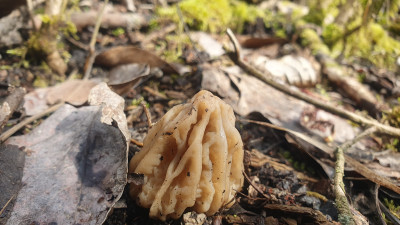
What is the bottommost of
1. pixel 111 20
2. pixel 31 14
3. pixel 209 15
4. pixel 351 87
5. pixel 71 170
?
pixel 351 87

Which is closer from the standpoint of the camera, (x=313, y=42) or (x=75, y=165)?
(x=75, y=165)

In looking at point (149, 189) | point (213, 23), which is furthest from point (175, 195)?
point (213, 23)

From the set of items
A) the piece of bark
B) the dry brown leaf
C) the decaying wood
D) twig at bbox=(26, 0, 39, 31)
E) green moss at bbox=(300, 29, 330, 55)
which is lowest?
the decaying wood

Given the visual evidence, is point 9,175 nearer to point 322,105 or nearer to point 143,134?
point 143,134

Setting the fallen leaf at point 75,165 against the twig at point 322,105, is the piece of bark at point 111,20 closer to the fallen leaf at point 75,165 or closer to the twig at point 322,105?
the twig at point 322,105

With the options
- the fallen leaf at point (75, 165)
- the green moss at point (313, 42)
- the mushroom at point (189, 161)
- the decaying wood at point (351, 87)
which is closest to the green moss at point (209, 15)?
the green moss at point (313, 42)

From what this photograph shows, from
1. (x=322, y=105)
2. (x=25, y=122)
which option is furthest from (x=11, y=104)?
(x=322, y=105)

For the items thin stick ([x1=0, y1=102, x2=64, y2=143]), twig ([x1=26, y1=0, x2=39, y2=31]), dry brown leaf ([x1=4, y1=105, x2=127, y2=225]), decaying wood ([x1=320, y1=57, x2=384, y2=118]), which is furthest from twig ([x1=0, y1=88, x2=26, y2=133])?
decaying wood ([x1=320, y1=57, x2=384, y2=118])

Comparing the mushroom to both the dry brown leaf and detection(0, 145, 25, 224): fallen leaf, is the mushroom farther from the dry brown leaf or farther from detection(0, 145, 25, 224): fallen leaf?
detection(0, 145, 25, 224): fallen leaf

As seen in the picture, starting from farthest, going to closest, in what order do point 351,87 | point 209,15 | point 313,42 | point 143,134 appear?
point 313,42, point 209,15, point 351,87, point 143,134
